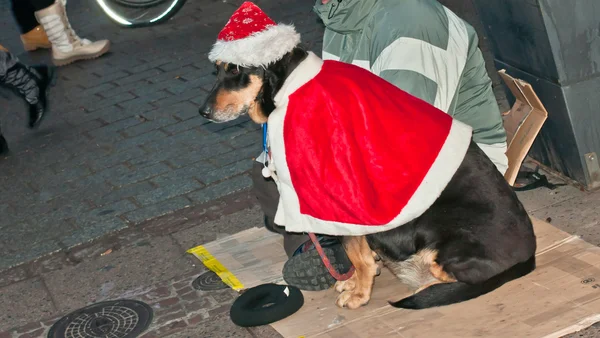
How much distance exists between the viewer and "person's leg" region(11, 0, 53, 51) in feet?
27.7

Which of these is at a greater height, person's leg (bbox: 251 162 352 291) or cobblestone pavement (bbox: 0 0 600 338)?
person's leg (bbox: 251 162 352 291)

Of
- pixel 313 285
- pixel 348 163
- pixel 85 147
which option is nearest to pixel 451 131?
pixel 348 163

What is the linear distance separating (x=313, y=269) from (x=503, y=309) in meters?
0.90

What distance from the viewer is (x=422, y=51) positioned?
396cm

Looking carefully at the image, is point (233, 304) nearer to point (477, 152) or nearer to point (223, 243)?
point (223, 243)

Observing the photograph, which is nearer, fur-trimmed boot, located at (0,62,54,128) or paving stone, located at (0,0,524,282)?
paving stone, located at (0,0,524,282)

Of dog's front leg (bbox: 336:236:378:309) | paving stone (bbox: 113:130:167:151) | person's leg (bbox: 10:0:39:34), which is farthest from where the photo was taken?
person's leg (bbox: 10:0:39:34)

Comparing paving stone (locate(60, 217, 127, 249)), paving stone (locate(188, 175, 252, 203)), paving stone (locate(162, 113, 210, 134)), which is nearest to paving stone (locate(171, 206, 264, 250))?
paving stone (locate(188, 175, 252, 203))

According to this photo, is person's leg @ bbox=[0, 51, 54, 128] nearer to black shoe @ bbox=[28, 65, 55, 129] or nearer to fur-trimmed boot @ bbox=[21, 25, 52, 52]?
black shoe @ bbox=[28, 65, 55, 129]

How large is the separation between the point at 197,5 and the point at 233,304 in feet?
19.1

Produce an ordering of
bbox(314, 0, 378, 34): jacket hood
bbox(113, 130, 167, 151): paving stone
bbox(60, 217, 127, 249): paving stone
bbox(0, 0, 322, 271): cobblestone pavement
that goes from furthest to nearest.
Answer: bbox(113, 130, 167, 151): paving stone
bbox(0, 0, 322, 271): cobblestone pavement
bbox(60, 217, 127, 249): paving stone
bbox(314, 0, 378, 34): jacket hood

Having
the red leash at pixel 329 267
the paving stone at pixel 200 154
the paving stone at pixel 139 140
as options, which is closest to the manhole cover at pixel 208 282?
the red leash at pixel 329 267

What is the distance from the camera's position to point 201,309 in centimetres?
418

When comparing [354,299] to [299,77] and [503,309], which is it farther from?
[299,77]
